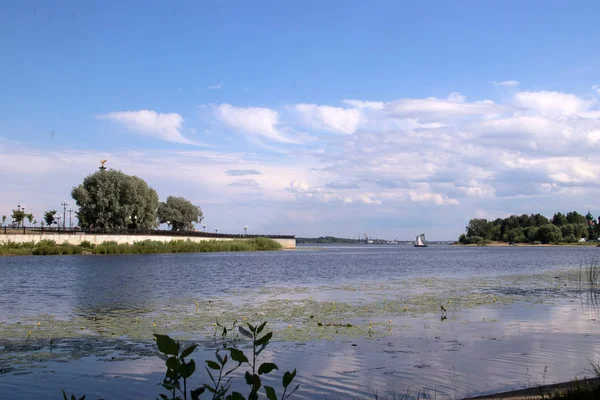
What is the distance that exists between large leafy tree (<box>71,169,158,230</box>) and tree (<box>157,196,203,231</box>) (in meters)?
42.3

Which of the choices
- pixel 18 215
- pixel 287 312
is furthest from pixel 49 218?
pixel 287 312

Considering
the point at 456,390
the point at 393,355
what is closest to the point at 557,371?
the point at 456,390

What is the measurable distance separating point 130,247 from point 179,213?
56.8m

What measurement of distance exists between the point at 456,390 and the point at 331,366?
→ 304cm

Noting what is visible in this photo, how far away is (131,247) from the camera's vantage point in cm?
9712

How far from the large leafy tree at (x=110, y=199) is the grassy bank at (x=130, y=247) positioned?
8768 mm

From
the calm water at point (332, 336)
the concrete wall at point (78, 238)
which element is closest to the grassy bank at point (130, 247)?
the concrete wall at point (78, 238)

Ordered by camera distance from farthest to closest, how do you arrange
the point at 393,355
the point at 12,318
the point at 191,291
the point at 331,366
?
1. the point at 191,291
2. the point at 12,318
3. the point at 393,355
4. the point at 331,366

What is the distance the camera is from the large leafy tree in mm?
102750

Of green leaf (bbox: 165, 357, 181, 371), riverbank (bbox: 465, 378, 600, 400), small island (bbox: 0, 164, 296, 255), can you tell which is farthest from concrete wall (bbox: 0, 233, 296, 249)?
green leaf (bbox: 165, 357, 181, 371)

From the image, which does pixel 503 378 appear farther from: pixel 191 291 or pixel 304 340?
pixel 191 291

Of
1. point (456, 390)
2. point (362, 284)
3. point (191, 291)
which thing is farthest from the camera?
point (362, 284)

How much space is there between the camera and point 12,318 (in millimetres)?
20391

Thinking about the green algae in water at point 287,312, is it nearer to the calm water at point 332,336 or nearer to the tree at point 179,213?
the calm water at point 332,336
